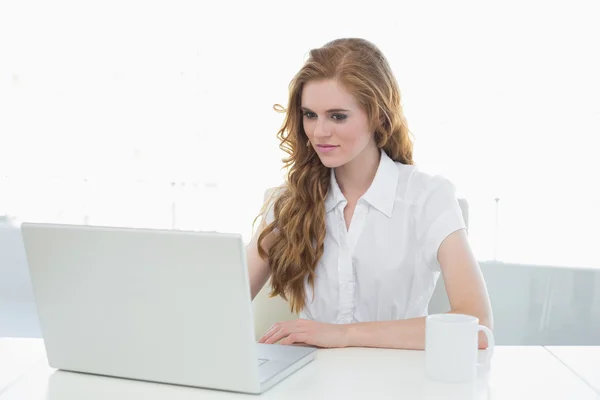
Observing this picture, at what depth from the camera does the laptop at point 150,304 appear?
1.19 metres

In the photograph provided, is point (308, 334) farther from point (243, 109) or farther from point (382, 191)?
point (243, 109)

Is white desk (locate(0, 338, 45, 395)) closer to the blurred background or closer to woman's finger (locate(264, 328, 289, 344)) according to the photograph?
woman's finger (locate(264, 328, 289, 344))

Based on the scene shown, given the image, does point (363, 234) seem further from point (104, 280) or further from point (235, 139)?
point (235, 139)

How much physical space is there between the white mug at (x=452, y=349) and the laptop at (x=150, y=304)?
0.24 metres

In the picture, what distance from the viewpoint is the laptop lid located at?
119cm

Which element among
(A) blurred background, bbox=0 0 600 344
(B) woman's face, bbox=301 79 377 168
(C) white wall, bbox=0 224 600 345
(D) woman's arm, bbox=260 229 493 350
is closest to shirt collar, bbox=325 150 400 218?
(B) woman's face, bbox=301 79 377 168

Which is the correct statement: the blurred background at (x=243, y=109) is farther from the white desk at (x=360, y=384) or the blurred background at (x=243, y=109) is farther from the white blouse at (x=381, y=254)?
the white desk at (x=360, y=384)

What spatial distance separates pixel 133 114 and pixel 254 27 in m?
0.92

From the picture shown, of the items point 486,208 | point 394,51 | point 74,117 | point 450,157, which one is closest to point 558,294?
point 486,208

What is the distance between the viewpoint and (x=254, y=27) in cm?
457

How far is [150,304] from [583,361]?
81 centimetres

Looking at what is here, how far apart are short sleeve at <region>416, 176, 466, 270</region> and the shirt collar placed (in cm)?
→ 7

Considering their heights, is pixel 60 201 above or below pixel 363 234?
below

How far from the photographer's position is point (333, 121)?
1930 millimetres
